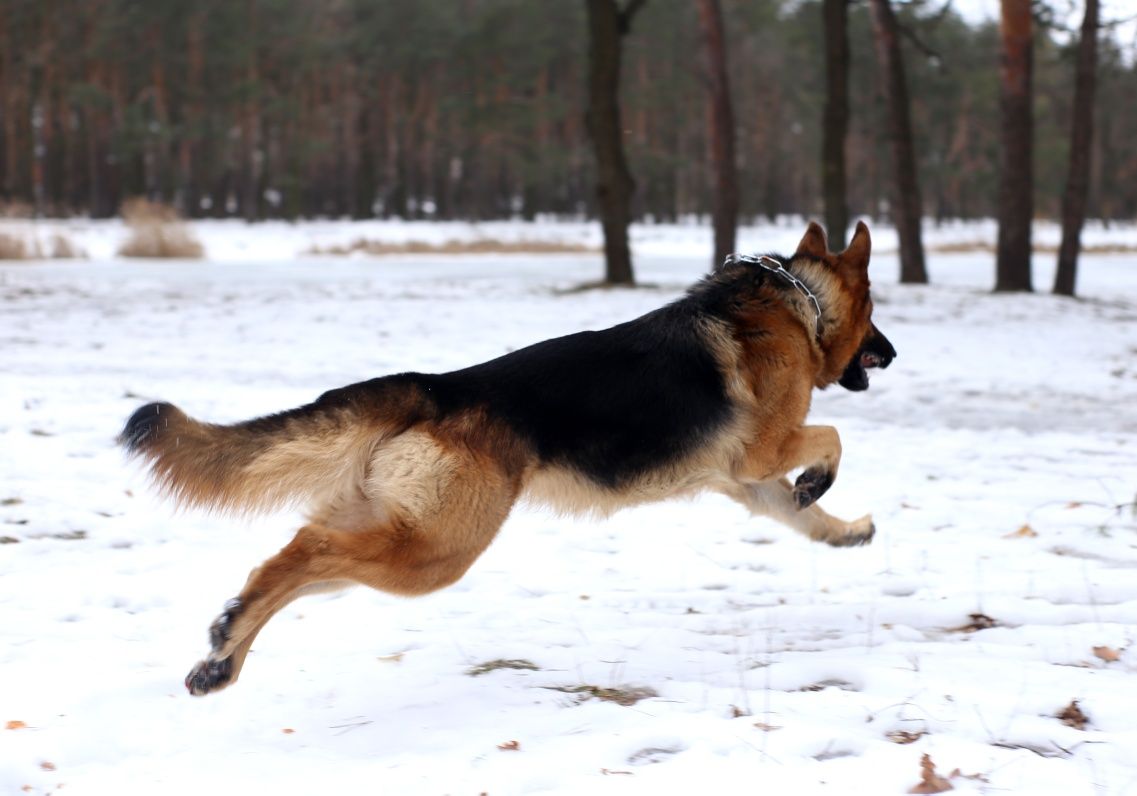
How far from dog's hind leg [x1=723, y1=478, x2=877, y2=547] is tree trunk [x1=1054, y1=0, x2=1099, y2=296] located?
48.6 ft

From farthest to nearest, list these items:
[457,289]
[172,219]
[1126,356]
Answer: [172,219] → [457,289] → [1126,356]

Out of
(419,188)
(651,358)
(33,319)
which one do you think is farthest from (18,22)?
(651,358)

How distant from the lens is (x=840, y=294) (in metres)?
5.28

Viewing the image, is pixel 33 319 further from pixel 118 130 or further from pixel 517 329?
pixel 118 130

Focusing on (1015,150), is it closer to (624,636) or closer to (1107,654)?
(1107,654)

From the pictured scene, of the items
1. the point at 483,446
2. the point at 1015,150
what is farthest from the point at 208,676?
the point at 1015,150

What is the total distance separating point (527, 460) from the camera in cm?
430

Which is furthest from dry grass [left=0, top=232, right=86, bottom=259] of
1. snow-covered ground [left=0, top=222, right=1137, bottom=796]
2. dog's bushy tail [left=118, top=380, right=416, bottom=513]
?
dog's bushy tail [left=118, top=380, right=416, bottom=513]

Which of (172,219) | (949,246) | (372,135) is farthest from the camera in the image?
(372,135)

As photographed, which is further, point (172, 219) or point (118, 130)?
point (118, 130)

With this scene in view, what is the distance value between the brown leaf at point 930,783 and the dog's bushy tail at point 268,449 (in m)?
2.15

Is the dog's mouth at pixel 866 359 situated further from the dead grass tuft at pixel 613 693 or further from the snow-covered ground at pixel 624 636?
the dead grass tuft at pixel 613 693

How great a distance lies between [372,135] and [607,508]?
216 ft

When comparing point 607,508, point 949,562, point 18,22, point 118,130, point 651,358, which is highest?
point 18,22
